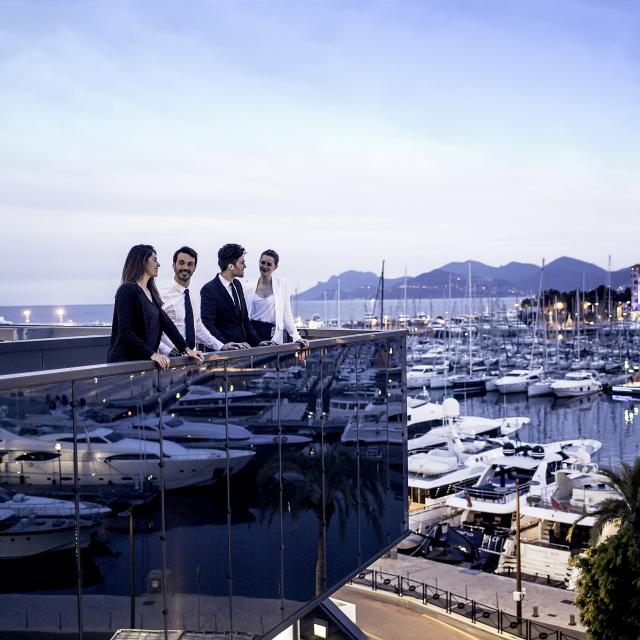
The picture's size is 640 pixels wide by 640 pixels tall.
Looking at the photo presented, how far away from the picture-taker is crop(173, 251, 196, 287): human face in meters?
7.70

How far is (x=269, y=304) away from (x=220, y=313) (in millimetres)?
1018

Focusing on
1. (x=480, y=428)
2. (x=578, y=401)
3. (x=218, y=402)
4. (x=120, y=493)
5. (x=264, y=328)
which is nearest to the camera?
(x=120, y=493)

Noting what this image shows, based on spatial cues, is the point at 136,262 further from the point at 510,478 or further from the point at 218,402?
the point at 510,478

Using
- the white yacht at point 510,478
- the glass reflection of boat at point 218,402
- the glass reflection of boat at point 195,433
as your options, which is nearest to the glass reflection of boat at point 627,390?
the white yacht at point 510,478

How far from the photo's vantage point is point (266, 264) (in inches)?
370

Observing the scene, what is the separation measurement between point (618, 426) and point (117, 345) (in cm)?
5915

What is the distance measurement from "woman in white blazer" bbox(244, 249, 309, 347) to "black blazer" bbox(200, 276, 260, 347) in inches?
28.7

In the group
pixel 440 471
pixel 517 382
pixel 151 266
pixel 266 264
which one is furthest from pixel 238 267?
pixel 517 382

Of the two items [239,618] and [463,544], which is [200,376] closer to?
[239,618]

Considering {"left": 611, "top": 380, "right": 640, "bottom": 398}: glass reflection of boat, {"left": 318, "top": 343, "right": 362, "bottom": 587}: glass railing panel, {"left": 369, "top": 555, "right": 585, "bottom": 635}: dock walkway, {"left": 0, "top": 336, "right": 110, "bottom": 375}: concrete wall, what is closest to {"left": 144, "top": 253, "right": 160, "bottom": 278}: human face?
{"left": 0, "top": 336, "right": 110, "bottom": 375}: concrete wall

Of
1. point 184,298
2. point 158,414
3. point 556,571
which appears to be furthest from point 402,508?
point 556,571

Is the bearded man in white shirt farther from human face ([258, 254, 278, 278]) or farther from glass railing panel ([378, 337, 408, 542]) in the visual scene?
glass railing panel ([378, 337, 408, 542])

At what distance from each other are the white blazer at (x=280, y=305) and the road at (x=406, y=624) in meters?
14.0

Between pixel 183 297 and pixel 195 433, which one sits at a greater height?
pixel 183 297
